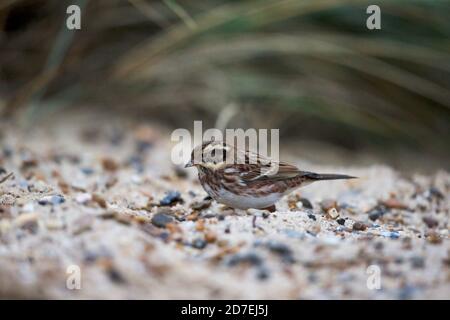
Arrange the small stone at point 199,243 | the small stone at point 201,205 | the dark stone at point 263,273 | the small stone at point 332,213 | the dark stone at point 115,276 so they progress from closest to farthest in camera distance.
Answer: the dark stone at point 115,276, the dark stone at point 263,273, the small stone at point 199,243, the small stone at point 332,213, the small stone at point 201,205

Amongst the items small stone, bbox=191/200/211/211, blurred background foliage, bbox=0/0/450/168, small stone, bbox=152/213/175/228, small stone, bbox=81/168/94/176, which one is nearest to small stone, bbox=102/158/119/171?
small stone, bbox=81/168/94/176

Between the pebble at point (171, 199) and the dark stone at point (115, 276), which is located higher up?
the pebble at point (171, 199)

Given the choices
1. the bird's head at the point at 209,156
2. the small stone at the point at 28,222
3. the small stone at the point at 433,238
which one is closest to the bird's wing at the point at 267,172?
the bird's head at the point at 209,156

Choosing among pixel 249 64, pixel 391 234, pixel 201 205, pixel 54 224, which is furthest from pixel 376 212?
pixel 249 64

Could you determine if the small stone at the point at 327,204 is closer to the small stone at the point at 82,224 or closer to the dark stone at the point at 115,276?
the small stone at the point at 82,224

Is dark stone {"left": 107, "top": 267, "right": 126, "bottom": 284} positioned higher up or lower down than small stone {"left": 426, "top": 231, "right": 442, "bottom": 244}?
lower down

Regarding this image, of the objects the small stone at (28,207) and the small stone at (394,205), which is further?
the small stone at (394,205)

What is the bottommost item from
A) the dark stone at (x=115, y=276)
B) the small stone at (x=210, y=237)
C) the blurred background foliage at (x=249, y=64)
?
the dark stone at (x=115, y=276)

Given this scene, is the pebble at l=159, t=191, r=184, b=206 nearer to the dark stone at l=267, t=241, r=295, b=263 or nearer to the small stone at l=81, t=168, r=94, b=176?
the small stone at l=81, t=168, r=94, b=176
